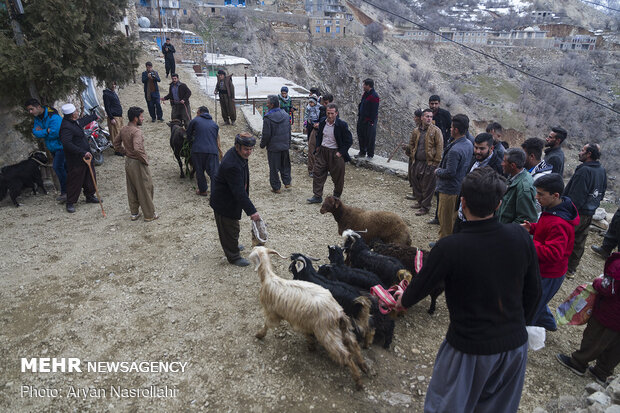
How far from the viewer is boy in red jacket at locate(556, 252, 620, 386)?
9.96ft

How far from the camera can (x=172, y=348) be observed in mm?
3617

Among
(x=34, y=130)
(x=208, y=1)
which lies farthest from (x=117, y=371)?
(x=208, y=1)

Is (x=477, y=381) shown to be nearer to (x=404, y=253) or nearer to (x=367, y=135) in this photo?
(x=404, y=253)

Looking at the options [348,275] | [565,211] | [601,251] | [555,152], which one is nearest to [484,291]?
[565,211]

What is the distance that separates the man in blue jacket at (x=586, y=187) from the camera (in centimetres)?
500

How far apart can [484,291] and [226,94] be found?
11351 millimetres

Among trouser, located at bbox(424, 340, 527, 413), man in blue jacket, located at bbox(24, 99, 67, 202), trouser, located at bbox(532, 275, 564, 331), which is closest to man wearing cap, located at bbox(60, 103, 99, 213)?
man in blue jacket, located at bbox(24, 99, 67, 202)

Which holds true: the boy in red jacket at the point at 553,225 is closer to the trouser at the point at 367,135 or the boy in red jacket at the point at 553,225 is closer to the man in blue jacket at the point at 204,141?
the man in blue jacket at the point at 204,141

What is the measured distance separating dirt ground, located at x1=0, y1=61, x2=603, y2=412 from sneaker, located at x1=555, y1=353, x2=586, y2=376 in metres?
0.05

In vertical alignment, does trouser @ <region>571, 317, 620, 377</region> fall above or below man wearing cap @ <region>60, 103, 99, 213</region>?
below

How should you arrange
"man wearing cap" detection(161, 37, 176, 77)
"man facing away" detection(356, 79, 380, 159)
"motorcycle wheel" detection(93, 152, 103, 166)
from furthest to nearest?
"man wearing cap" detection(161, 37, 176, 77) → "motorcycle wheel" detection(93, 152, 103, 166) → "man facing away" detection(356, 79, 380, 159)

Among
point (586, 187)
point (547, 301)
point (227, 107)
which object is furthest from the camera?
point (227, 107)

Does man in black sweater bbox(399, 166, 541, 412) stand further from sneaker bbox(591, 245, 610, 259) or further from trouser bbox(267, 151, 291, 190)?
trouser bbox(267, 151, 291, 190)

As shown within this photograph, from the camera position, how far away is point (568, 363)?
11.5ft
